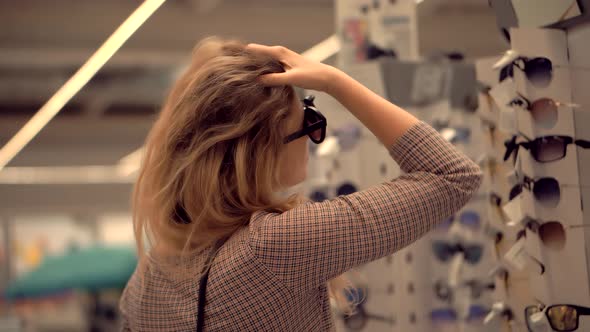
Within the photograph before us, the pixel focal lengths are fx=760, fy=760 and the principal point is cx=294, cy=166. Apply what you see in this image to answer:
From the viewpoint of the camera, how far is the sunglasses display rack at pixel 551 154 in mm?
2191

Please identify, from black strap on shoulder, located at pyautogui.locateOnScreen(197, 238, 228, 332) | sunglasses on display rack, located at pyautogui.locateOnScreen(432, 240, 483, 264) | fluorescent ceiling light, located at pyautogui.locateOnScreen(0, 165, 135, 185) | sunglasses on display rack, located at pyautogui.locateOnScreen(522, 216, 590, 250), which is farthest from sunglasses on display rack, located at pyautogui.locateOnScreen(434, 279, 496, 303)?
fluorescent ceiling light, located at pyautogui.locateOnScreen(0, 165, 135, 185)

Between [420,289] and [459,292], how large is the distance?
0.25 meters

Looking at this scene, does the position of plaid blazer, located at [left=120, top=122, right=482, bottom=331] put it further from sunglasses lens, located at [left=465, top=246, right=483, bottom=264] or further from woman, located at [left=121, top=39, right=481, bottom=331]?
sunglasses lens, located at [left=465, top=246, right=483, bottom=264]

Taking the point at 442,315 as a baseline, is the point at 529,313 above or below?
above

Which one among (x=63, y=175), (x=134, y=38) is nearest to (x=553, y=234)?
(x=134, y=38)

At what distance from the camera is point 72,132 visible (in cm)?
1280

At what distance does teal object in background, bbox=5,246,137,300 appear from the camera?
5.39 metres

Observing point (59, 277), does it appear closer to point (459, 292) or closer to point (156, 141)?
point (459, 292)

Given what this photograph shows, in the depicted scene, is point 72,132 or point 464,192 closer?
point 464,192

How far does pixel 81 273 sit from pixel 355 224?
4354 millimetres

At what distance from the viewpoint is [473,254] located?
4.01m

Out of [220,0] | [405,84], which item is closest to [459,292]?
[405,84]

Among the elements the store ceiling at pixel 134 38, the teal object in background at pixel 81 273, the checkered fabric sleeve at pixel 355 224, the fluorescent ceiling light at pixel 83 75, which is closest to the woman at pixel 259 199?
the checkered fabric sleeve at pixel 355 224

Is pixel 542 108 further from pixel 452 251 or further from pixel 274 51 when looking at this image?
pixel 452 251
